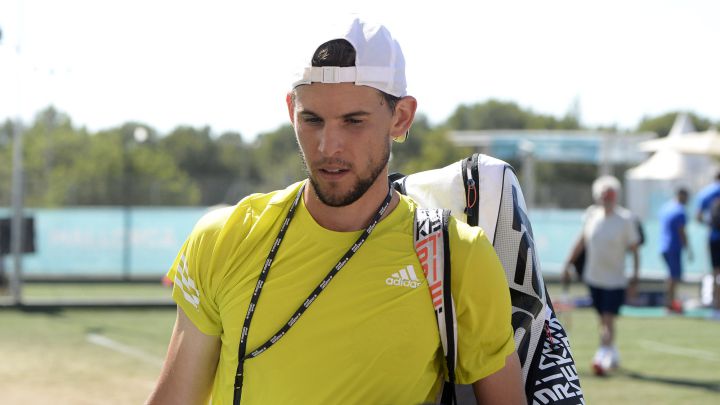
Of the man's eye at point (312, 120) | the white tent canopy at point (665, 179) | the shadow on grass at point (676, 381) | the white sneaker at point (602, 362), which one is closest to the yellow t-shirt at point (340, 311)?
the man's eye at point (312, 120)

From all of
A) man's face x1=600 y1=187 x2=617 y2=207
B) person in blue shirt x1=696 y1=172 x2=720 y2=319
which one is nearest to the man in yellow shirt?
man's face x1=600 y1=187 x2=617 y2=207

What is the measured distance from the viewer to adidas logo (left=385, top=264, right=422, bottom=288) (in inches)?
99.9

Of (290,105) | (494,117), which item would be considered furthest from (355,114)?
(494,117)

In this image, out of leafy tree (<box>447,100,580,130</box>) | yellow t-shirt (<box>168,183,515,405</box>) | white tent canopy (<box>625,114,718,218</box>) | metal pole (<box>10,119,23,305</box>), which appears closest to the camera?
yellow t-shirt (<box>168,183,515,405</box>)

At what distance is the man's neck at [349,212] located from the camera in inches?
103

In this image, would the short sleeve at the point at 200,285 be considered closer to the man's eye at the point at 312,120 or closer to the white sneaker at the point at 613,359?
the man's eye at the point at 312,120

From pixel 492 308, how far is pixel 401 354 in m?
0.23

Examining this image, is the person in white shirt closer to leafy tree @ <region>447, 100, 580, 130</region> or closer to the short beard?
the short beard

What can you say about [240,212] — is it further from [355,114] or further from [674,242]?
[674,242]

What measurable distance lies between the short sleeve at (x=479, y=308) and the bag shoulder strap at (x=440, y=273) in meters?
0.02

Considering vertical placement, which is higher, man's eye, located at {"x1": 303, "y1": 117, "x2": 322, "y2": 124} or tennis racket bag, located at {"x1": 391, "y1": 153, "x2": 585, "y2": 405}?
man's eye, located at {"x1": 303, "y1": 117, "x2": 322, "y2": 124}

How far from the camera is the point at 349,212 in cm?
262

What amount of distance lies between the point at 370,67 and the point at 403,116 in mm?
189

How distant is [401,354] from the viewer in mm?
2504
